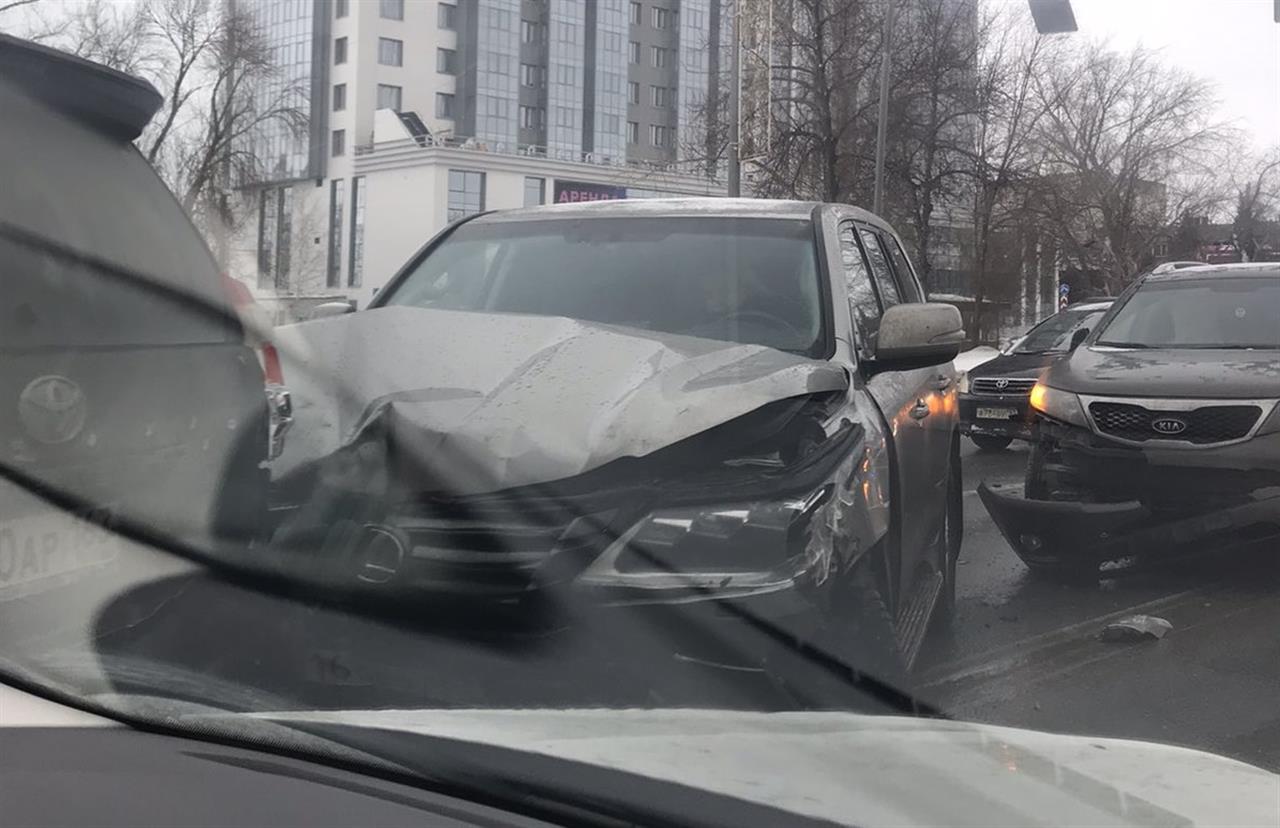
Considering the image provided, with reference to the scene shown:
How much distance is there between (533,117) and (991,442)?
2007 inches

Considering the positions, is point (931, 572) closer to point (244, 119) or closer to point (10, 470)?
point (244, 119)

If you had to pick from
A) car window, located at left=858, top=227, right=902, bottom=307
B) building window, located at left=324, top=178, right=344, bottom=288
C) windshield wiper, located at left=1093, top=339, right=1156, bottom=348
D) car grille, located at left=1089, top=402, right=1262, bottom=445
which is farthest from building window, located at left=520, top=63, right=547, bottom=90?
car window, located at left=858, top=227, right=902, bottom=307

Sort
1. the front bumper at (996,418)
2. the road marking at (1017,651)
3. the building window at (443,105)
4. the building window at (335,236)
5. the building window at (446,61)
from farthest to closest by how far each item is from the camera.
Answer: the building window at (446,61) → the building window at (443,105) → the front bumper at (996,418) → the building window at (335,236) → the road marking at (1017,651)

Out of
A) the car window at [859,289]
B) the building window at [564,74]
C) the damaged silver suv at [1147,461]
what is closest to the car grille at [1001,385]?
the damaged silver suv at [1147,461]

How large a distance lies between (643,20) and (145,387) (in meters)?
57.3

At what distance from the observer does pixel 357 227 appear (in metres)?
14.6

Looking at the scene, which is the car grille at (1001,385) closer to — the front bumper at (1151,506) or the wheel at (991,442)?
the wheel at (991,442)

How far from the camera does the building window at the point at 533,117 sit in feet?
195

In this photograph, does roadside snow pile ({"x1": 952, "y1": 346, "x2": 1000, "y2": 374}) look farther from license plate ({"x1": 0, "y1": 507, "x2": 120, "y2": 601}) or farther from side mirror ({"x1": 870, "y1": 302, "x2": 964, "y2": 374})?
license plate ({"x1": 0, "y1": 507, "x2": 120, "y2": 601})

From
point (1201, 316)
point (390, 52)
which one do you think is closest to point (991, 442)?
point (1201, 316)

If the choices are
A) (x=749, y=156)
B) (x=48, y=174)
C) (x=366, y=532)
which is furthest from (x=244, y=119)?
(x=749, y=156)

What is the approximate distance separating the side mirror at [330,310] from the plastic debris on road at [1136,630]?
3.39 metres

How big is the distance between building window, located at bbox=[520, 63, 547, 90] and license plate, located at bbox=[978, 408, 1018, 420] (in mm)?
50187

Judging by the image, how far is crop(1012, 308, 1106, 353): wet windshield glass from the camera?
502 inches
